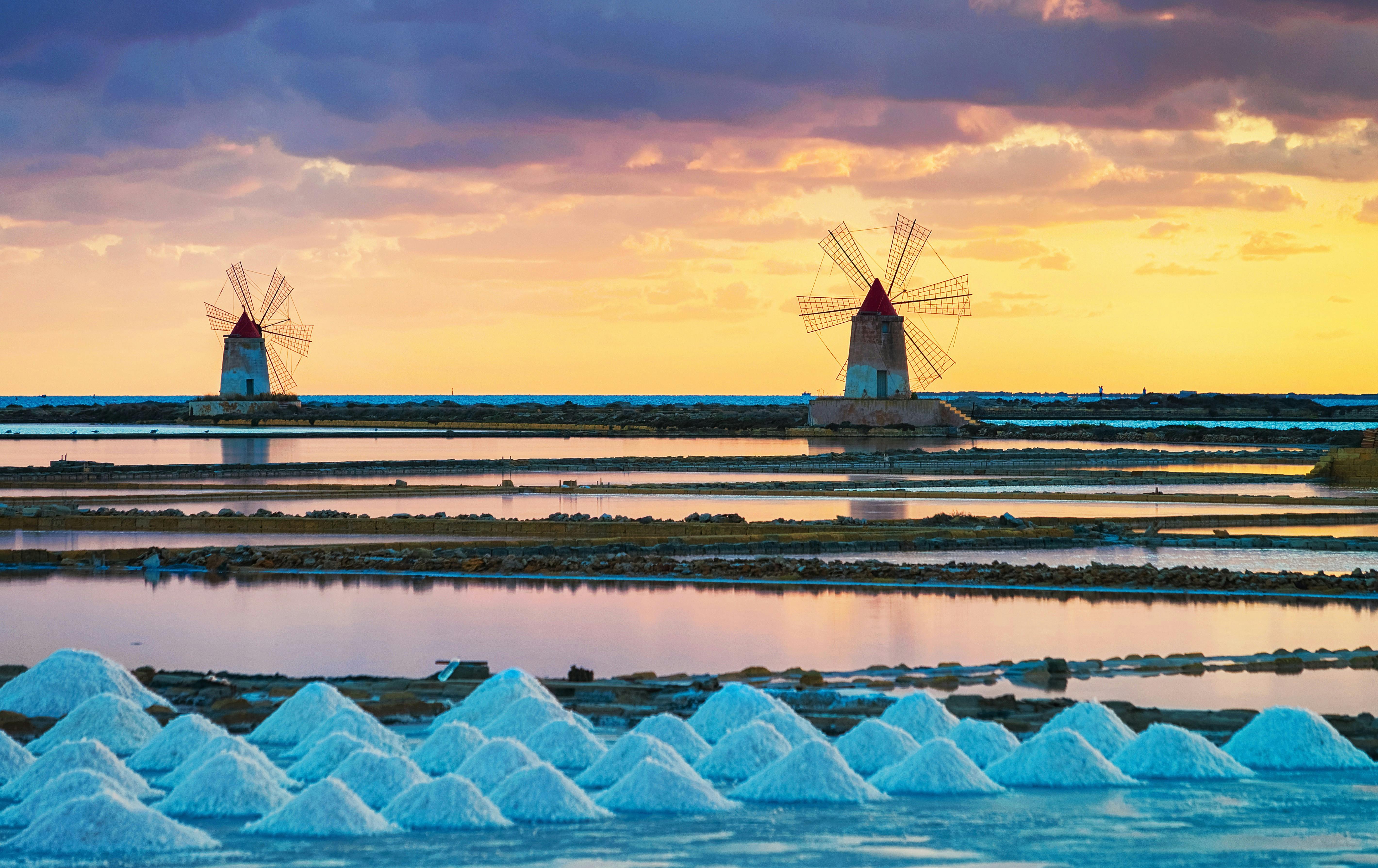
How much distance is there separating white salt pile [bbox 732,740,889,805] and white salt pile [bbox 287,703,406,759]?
1735 mm

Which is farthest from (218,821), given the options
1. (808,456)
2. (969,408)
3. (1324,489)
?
(969,408)

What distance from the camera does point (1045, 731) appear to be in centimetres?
736

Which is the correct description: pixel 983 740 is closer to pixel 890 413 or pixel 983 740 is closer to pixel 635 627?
pixel 635 627

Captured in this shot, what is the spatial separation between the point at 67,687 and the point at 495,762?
2935mm

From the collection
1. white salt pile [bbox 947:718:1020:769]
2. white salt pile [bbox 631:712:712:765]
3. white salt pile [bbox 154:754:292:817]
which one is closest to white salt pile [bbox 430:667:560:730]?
white salt pile [bbox 631:712:712:765]

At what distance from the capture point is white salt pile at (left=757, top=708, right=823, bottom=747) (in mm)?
7496

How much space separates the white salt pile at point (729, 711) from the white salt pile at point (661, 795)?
93cm

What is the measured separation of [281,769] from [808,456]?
79.7 ft

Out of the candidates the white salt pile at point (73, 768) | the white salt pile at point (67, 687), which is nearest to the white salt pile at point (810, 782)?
the white salt pile at point (73, 768)

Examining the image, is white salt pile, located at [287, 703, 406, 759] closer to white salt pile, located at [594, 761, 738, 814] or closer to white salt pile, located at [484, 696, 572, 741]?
white salt pile, located at [484, 696, 572, 741]

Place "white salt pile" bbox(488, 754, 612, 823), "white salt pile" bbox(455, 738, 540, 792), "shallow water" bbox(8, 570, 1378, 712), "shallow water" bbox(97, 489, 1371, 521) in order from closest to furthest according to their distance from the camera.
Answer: "white salt pile" bbox(488, 754, 612, 823), "white salt pile" bbox(455, 738, 540, 792), "shallow water" bbox(8, 570, 1378, 712), "shallow water" bbox(97, 489, 1371, 521)

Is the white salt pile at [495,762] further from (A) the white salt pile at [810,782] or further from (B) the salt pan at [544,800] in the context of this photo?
(A) the white salt pile at [810,782]

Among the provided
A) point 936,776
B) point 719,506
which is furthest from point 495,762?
point 719,506

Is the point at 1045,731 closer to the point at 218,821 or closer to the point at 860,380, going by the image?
the point at 218,821
